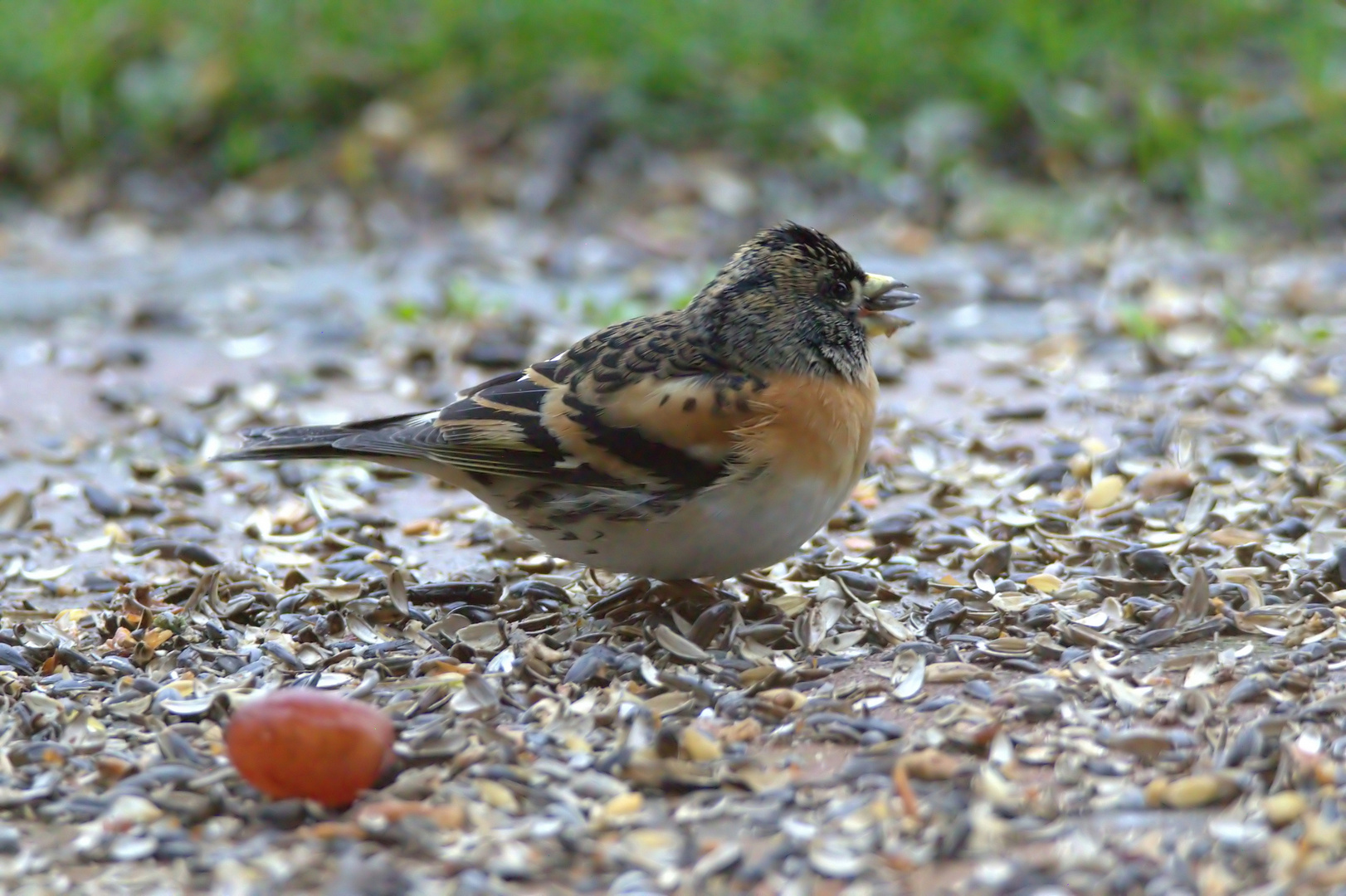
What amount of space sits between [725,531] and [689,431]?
234 mm

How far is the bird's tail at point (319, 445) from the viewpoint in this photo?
364 cm

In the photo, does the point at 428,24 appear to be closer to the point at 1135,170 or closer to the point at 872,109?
the point at 872,109

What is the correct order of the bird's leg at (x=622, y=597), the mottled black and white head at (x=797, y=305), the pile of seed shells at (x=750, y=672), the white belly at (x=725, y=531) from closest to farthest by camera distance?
1. the pile of seed shells at (x=750, y=672)
2. the white belly at (x=725, y=531)
3. the mottled black and white head at (x=797, y=305)
4. the bird's leg at (x=622, y=597)

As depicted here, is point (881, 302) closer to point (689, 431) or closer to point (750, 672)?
point (689, 431)

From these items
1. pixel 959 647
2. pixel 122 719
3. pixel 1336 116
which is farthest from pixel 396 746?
pixel 1336 116

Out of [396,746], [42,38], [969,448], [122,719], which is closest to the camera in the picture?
[396,746]

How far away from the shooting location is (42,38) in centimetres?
780

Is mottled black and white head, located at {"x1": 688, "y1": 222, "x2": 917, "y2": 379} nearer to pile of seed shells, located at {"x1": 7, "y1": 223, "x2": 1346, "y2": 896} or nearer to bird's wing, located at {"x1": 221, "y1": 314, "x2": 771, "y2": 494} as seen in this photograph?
bird's wing, located at {"x1": 221, "y1": 314, "x2": 771, "y2": 494}

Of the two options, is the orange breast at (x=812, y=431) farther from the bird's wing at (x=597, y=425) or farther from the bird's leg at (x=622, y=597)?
the bird's leg at (x=622, y=597)

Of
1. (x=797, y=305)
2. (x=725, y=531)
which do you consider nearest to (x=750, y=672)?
(x=725, y=531)

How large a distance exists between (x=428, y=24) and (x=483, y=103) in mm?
599

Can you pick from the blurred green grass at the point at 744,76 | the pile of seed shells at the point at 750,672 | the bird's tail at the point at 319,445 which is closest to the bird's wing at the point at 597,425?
the bird's tail at the point at 319,445

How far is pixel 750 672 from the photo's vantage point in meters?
3.23

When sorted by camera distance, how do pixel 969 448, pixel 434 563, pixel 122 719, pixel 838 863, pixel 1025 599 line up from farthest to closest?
pixel 969 448
pixel 434 563
pixel 1025 599
pixel 122 719
pixel 838 863
